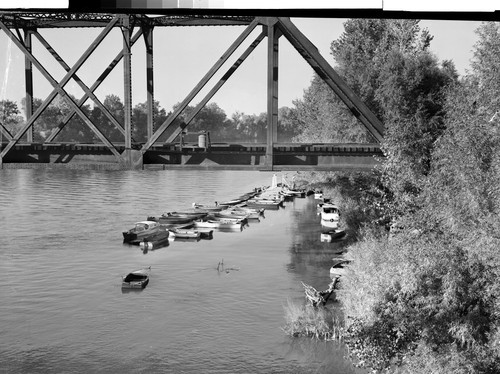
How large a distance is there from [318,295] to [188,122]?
657 inches

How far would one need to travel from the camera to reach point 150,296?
32.7 metres

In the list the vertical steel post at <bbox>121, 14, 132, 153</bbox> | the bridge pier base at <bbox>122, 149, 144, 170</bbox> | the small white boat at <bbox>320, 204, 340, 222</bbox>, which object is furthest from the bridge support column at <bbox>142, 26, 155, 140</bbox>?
the small white boat at <bbox>320, 204, 340, 222</bbox>

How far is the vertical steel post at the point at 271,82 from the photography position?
16438 millimetres

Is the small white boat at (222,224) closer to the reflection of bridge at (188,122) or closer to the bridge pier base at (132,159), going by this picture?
the reflection of bridge at (188,122)

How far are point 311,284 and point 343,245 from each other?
11627 millimetres

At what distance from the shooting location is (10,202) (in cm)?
6469

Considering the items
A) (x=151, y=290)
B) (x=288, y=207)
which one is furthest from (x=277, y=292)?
(x=288, y=207)

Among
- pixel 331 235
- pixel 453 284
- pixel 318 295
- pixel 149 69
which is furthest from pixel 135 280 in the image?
pixel 453 284

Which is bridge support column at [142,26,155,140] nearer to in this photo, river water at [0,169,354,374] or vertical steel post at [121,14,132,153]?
vertical steel post at [121,14,132,153]

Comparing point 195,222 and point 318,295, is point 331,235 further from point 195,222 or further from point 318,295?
point 318,295

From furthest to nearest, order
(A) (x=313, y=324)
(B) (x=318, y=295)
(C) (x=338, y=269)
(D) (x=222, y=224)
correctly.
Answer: (D) (x=222, y=224) < (C) (x=338, y=269) < (B) (x=318, y=295) < (A) (x=313, y=324)

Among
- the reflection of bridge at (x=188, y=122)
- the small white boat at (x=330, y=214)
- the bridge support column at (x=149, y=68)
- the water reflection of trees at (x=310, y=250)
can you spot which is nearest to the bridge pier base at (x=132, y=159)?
the reflection of bridge at (x=188, y=122)

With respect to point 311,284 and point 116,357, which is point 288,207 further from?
point 116,357

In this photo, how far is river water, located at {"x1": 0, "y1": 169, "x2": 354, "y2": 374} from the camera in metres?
24.7
